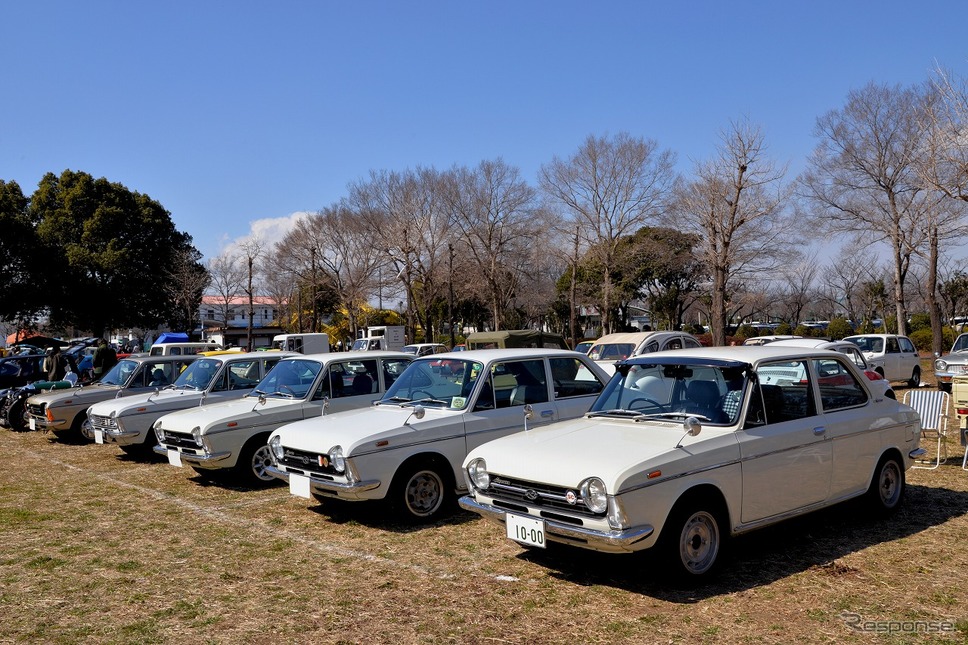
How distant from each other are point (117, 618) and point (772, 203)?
95.8 feet

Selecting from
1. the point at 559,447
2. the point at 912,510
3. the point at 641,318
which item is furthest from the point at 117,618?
the point at 641,318

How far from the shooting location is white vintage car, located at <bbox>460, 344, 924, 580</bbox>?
501 centimetres

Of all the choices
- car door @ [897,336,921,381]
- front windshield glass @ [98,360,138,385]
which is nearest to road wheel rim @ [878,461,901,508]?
front windshield glass @ [98,360,138,385]

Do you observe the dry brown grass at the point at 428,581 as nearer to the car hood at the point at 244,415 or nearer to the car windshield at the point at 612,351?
the car hood at the point at 244,415

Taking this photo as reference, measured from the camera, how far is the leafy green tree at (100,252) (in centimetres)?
4841

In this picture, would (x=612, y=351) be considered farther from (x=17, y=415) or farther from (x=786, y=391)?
(x=17, y=415)

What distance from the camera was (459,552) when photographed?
20.7ft

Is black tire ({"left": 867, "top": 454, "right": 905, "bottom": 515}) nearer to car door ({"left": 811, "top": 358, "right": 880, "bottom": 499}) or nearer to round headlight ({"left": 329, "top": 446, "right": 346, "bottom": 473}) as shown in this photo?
car door ({"left": 811, "top": 358, "right": 880, "bottom": 499})

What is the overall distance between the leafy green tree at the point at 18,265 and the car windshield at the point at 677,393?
48.2 m

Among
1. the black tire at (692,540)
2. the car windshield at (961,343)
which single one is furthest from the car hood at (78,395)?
the car windshield at (961,343)

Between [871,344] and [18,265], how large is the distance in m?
46.5

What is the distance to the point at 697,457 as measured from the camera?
206 inches

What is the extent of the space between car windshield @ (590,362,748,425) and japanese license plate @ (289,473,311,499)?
281 cm

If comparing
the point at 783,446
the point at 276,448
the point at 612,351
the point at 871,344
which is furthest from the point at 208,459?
the point at 871,344
